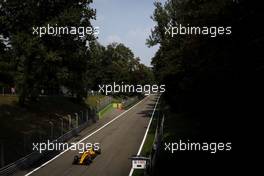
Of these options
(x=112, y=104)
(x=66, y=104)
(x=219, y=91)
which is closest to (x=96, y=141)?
(x=219, y=91)

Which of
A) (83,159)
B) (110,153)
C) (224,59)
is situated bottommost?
(110,153)

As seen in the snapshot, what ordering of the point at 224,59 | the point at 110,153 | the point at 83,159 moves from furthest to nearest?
1. the point at 110,153
2. the point at 83,159
3. the point at 224,59

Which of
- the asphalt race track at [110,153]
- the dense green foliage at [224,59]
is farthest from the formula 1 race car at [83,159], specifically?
the dense green foliage at [224,59]

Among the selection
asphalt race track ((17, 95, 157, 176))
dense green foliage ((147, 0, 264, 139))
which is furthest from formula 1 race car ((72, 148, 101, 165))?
dense green foliage ((147, 0, 264, 139))

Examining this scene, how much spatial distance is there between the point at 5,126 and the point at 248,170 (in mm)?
24343

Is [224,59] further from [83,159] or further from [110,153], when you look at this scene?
[110,153]

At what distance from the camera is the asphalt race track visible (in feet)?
90.5

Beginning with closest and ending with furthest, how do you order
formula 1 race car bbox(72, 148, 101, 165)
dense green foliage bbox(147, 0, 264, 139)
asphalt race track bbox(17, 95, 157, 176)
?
dense green foliage bbox(147, 0, 264, 139) → asphalt race track bbox(17, 95, 157, 176) → formula 1 race car bbox(72, 148, 101, 165)

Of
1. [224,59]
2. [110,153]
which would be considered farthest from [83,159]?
[224,59]

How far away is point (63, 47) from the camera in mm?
42438

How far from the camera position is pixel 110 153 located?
34469 mm

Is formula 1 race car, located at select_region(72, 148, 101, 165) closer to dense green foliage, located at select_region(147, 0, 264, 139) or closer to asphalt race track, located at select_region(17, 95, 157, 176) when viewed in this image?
asphalt race track, located at select_region(17, 95, 157, 176)

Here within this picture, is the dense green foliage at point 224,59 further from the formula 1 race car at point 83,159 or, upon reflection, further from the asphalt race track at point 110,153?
the formula 1 race car at point 83,159

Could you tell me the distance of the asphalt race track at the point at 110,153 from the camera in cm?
2759
